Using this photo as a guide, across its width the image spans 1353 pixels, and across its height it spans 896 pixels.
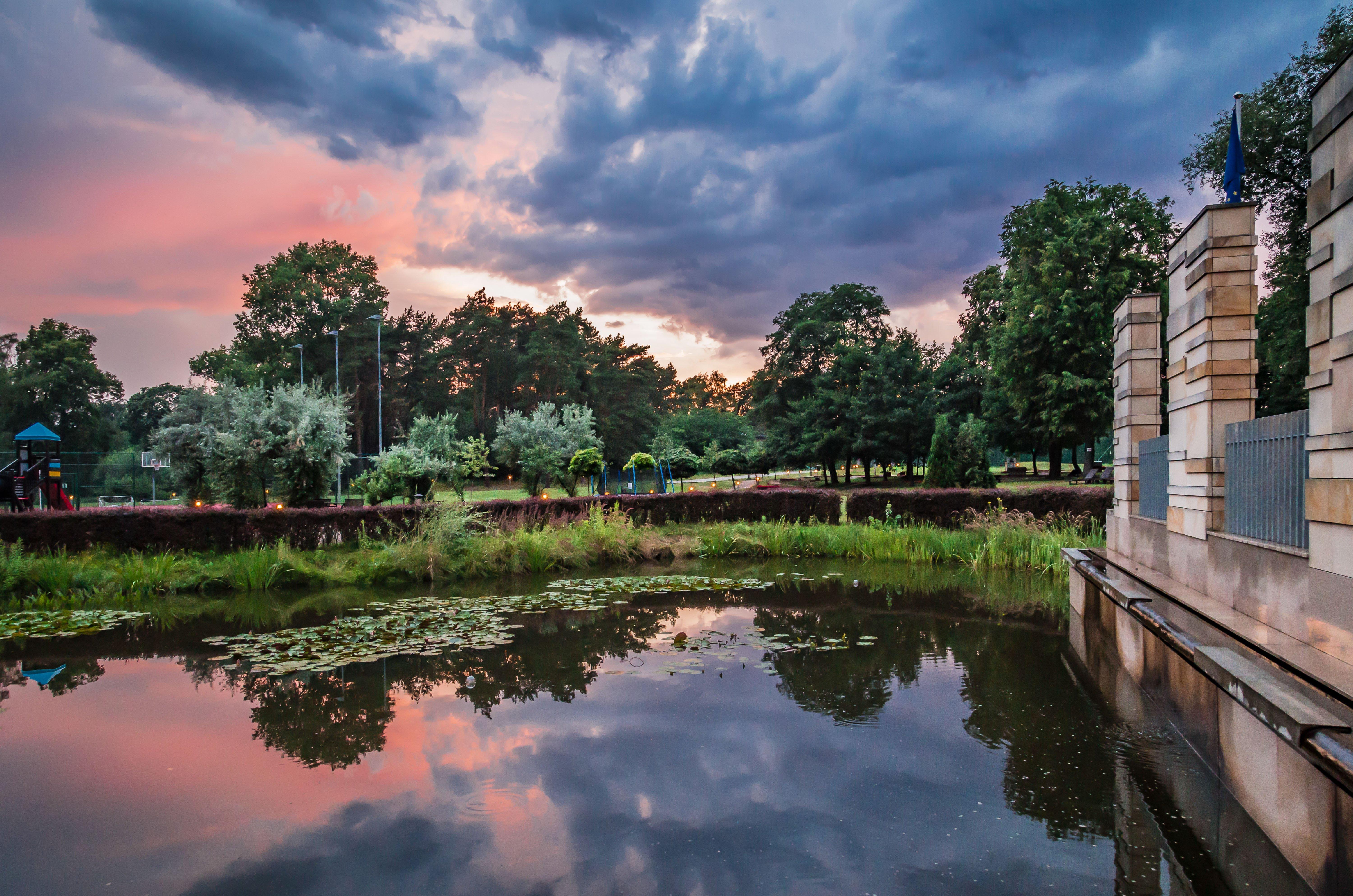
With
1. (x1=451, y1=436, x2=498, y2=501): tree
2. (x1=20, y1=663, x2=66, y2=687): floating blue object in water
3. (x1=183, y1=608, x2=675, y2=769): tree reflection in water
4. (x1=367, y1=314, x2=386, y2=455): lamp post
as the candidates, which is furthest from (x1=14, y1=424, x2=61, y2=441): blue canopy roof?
(x1=183, y1=608, x2=675, y2=769): tree reflection in water

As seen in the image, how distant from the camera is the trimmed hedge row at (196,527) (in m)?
12.2

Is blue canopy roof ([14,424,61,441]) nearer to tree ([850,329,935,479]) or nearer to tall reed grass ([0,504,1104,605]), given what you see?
tall reed grass ([0,504,1104,605])

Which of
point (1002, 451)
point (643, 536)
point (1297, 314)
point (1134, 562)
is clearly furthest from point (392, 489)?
point (1002, 451)

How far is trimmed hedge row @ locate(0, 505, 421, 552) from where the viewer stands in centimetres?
1217

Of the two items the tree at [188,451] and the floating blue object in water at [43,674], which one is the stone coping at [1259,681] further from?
the tree at [188,451]

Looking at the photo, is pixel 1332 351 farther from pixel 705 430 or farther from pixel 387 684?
pixel 705 430

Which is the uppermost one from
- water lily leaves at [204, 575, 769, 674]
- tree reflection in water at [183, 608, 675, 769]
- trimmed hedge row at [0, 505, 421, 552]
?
trimmed hedge row at [0, 505, 421, 552]

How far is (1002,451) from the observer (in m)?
36.6

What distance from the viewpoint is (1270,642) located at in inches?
158

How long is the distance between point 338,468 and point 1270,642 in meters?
17.4

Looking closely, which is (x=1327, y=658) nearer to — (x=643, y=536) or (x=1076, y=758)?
(x=1076, y=758)

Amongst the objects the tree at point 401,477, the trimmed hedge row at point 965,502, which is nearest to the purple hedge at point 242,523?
the trimmed hedge row at point 965,502

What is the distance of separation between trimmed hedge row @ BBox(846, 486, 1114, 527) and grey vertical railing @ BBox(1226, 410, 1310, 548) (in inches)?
337

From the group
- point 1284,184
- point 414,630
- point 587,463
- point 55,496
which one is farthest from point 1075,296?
point 55,496
